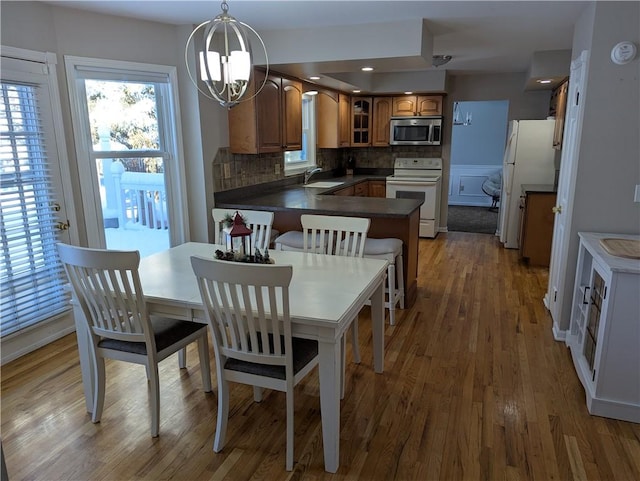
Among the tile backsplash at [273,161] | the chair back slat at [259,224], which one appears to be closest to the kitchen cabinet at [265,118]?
the tile backsplash at [273,161]

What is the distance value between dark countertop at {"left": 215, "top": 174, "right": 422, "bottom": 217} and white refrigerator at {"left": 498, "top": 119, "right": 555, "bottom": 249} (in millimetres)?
2177

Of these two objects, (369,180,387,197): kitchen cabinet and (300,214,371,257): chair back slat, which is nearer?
(300,214,371,257): chair back slat

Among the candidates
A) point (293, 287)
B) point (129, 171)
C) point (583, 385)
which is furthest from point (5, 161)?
point (583, 385)

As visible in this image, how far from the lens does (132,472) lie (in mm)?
1974

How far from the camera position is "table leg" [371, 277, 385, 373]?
2.62 m

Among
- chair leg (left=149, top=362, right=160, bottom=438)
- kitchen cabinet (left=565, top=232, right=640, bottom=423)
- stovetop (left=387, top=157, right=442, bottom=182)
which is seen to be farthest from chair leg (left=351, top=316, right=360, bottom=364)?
stovetop (left=387, top=157, right=442, bottom=182)

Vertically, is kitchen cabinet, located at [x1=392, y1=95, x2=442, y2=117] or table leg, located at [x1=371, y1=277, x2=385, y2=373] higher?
kitchen cabinet, located at [x1=392, y1=95, x2=442, y2=117]

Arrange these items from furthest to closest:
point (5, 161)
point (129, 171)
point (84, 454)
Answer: point (129, 171)
point (5, 161)
point (84, 454)

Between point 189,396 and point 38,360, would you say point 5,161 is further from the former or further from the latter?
point 189,396

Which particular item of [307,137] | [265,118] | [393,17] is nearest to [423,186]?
[307,137]

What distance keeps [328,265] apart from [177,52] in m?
2.41

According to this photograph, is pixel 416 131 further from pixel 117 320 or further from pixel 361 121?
pixel 117 320

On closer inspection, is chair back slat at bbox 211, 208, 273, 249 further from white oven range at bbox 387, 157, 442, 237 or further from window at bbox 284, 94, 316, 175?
white oven range at bbox 387, 157, 442, 237

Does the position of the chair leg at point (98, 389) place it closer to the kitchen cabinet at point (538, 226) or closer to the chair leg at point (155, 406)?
the chair leg at point (155, 406)
